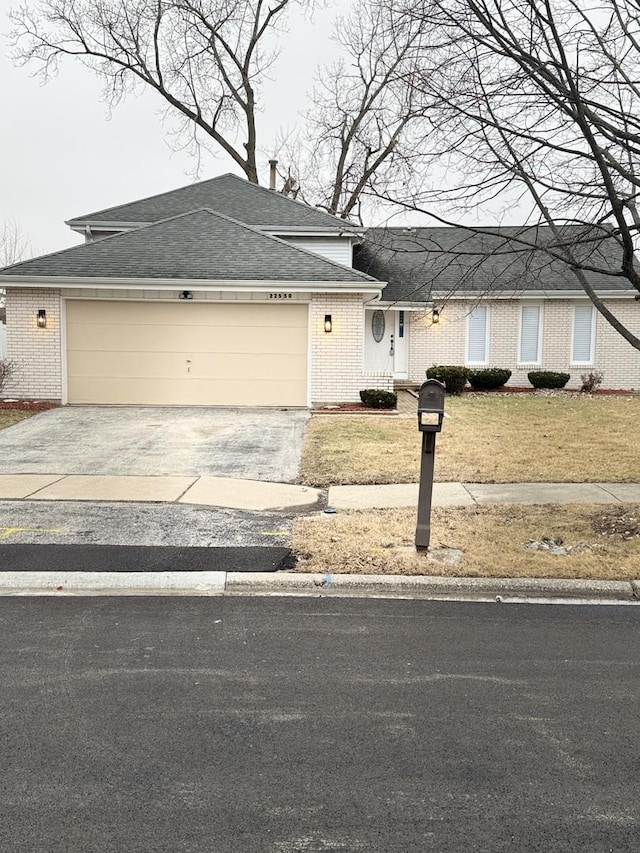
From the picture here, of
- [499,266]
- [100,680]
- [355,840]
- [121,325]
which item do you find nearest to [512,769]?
[355,840]

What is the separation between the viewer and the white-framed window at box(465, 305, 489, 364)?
21.7 metres

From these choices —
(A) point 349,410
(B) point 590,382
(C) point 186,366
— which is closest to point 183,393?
(C) point 186,366

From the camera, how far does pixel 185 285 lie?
50.9 feet

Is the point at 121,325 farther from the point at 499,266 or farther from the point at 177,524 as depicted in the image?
the point at 499,266

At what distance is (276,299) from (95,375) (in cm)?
446

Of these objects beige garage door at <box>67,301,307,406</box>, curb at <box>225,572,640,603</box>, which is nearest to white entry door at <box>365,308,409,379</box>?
beige garage door at <box>67,301,307,406</box>

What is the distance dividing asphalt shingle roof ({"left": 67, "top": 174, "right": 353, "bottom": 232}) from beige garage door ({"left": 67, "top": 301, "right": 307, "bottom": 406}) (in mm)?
5345

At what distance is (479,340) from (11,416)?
44.9 ft

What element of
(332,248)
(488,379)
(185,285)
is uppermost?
(332,248)

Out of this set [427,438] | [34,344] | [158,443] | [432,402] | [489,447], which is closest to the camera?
[432,402]

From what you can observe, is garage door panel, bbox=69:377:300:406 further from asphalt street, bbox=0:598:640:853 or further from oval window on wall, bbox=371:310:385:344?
asphalt street, bbox=0:598:640:853

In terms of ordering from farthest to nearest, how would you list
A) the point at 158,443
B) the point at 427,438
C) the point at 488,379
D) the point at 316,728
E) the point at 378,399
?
the point at 488,379 < the point at 378,399 < the point at 158,443 < the point at 427,438 < the point at 316,728

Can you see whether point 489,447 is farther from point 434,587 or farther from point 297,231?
point 297,231

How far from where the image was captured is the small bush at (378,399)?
617 inches
